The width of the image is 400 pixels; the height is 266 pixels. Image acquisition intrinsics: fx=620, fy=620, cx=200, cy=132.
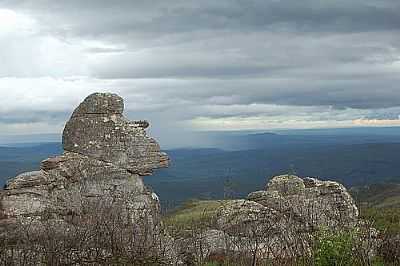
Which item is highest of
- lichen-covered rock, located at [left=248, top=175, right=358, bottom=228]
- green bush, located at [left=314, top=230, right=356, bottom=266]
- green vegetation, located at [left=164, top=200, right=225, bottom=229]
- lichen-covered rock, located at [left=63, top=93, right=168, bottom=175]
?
lichen-covered rock, located at [left=63, top=93, right=168, bottom=175]

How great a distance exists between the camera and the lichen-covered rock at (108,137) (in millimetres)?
28047

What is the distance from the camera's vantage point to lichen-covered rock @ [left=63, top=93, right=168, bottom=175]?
28.0 metres

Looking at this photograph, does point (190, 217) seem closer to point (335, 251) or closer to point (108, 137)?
point (108, 137)

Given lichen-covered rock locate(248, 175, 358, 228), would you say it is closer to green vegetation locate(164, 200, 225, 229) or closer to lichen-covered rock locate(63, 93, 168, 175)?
green vegetation locate(164, 200, 225, 229)

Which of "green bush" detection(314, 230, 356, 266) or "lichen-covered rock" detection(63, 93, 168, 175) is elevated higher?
"lichen-covered rock" detection(63, 93, 168, 175)

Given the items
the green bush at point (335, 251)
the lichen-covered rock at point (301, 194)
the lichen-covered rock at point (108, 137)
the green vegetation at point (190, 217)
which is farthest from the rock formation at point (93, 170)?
the green bush at point (335, 251)

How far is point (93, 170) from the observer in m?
26.8

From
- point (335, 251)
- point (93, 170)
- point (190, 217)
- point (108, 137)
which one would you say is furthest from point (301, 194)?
point (335, 251)

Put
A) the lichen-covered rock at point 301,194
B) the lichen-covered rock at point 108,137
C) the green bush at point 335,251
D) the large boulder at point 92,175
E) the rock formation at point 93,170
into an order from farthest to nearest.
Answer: the lichen-covered rock at point 301,194 → the lichen-covered rock at point 108,137 → the rock formation at point 93,170 → the large boulder at point 92,175 → the green bush at point 335,251

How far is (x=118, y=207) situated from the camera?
23.3 meters

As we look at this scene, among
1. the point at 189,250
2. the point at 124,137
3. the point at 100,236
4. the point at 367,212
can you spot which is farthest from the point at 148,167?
the point at 100,236

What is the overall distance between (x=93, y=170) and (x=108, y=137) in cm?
206

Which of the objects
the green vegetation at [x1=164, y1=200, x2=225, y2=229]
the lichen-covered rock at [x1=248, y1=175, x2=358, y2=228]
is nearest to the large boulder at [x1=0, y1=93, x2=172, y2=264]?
the green vegetation at [x1=164, y1=200, x2=225, y2=229]

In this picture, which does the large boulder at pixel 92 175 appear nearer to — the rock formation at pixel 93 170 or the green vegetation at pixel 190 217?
the rock formation at pixel 93 170
